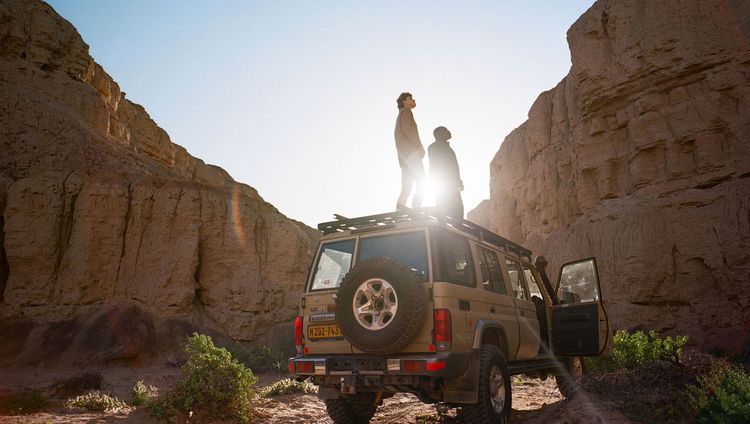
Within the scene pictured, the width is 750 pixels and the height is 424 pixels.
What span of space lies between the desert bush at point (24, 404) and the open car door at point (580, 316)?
27.8 ft

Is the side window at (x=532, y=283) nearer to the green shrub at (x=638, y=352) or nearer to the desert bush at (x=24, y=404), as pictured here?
the green shrub at (x=638, y=352)

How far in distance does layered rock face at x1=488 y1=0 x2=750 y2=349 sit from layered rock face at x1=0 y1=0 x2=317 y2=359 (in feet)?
44.8

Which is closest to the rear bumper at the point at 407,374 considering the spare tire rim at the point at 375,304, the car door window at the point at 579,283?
the spare tire rim at the point at 375,304

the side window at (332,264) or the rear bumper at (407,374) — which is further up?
the side window at (332,264)

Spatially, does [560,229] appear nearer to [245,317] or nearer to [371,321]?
[245,317]

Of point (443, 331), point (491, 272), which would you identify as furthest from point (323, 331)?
point (491, 272)

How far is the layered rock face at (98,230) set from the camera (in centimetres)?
1692

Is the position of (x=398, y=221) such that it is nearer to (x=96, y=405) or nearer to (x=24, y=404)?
(x=96, y=405)

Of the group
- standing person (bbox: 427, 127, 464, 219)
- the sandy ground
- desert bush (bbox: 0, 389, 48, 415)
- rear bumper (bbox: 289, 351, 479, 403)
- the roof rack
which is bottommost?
the sandy ground

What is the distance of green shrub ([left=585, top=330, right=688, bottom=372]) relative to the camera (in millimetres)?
7219

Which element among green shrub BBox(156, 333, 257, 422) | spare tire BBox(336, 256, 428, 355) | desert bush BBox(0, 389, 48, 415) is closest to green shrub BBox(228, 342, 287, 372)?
desert bush BBox(0, 389, 48, 415)

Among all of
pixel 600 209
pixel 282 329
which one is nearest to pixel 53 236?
pixel 282 329

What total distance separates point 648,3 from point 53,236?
25.4 metres

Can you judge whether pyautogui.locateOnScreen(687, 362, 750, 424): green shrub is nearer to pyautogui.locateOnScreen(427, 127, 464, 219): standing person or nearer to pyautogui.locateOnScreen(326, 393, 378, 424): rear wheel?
pyautogui.locateOnScreen(326, 393, 378, 424): rear wheel
